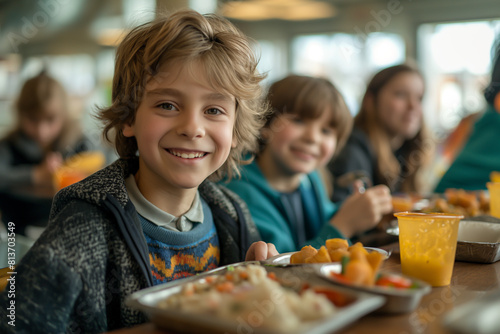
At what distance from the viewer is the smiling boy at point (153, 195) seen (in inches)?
31.4

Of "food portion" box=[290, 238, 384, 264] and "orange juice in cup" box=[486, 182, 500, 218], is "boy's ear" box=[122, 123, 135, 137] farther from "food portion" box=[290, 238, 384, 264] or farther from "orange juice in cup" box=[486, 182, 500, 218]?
"orange juice in cup" box=[486, 182, 500, 218]

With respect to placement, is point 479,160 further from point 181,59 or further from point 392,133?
point 181,59

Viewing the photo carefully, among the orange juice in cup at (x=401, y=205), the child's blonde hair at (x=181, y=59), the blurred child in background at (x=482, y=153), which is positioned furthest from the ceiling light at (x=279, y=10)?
the child's blonde hair at (x=181, y=59)

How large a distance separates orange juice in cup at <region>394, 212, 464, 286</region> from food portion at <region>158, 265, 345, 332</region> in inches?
10.9

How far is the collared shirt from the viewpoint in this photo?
1071 millimetres

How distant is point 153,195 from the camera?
1.11 meters

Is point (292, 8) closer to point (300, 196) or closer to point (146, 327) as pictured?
point (300, 196)

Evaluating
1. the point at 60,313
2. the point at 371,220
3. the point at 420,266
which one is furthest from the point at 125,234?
the point at 371,220

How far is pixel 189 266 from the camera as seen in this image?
110cm

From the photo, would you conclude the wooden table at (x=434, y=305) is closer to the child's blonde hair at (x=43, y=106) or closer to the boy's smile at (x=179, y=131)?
the boy's smile at (x=179, y=131)

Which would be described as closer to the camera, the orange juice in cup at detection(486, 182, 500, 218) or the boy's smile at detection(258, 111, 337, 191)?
the orange juice in cup at detection(486, 182, 500, 218)

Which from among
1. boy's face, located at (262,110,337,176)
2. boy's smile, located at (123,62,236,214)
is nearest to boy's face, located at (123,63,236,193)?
boy's smile, located at (123,62,236,214)

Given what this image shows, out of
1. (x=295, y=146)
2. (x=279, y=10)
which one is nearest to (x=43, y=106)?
(x=295, y=146)

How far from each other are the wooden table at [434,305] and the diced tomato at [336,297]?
1.2 inches
